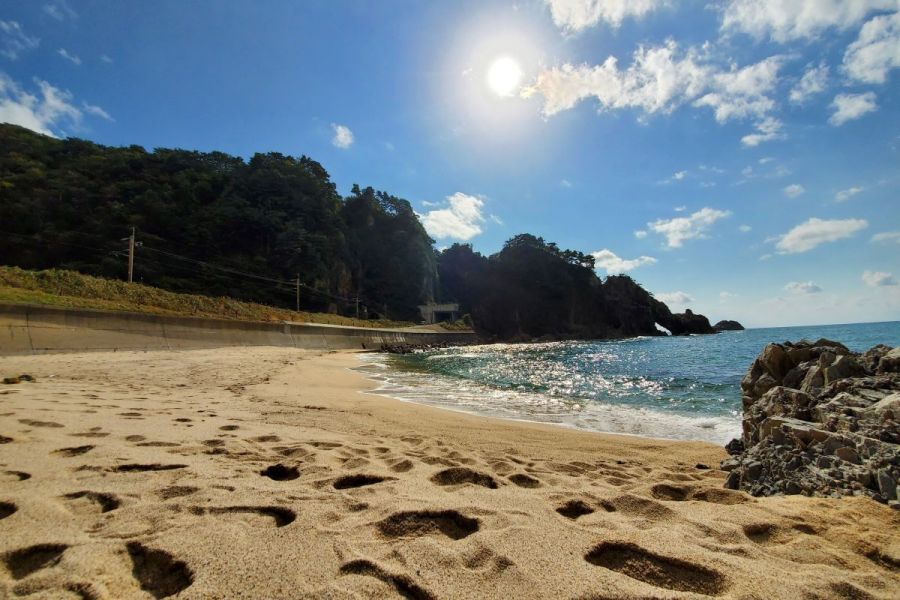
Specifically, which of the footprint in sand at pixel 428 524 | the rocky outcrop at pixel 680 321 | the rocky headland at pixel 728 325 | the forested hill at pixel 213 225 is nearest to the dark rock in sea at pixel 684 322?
the rocky outcrop at pixel 680 321

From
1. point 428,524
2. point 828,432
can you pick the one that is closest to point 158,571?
point 428,524

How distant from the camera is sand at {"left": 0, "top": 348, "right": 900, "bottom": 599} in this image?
1.71 metres

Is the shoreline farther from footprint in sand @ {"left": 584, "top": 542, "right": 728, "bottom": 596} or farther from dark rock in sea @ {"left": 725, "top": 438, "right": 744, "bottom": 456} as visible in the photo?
footprint in sand @ {"left": 584, "top": 542, "right": 728, "bottom": 596}

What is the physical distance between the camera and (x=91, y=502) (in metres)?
2.42

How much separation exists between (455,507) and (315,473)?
1385 mm

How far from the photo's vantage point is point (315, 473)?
3.27m

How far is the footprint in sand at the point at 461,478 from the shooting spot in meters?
3.29

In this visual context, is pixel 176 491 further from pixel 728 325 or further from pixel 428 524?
pixel 728 325

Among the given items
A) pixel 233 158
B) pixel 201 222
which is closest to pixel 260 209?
pixel 201 222

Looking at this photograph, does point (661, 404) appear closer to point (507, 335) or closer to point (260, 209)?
point (260, 209)

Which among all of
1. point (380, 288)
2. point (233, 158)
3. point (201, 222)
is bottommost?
point (380, 288)

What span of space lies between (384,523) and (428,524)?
10.8 inches

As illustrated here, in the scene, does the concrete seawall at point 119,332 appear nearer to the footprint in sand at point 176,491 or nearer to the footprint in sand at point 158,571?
the footprint in sand at point 176,491

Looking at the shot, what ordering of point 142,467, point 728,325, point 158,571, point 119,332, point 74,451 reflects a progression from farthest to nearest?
1. point 728,325
2. point 119,332
3. point 74,451
4. point 142,467
5. point 158,571
